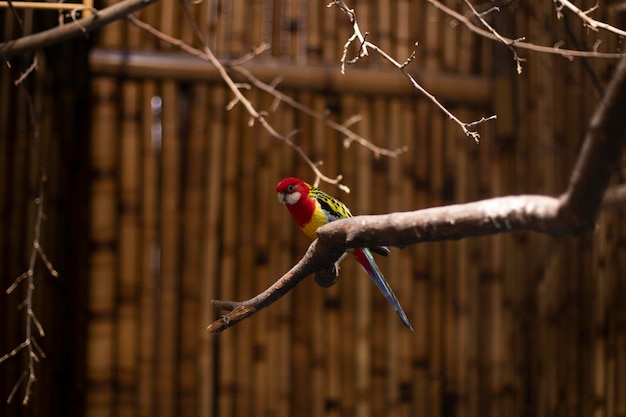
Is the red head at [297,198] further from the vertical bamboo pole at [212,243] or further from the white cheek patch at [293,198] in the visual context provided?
the vertical bamboo pole at [212,243]

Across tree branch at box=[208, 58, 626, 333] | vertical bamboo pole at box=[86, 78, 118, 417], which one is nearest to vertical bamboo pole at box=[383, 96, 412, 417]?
vertical bamboo pole at box=[86, 78, 118, 417]

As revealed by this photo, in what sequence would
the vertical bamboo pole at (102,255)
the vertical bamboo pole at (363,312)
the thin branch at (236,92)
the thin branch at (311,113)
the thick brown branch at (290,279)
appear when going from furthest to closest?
1. the vertical bamboo pole at (363,312)
2. the vertical bamboo pole at (102,255)
3. the thin branch at (311,113)
4. the thin branch at (236,92)
5. the thick brown branch at (290,279)

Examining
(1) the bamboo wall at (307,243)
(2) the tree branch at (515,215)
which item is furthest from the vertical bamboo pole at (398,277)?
(2) the tree branch at (515,215)

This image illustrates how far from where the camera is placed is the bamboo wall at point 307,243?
1.76m

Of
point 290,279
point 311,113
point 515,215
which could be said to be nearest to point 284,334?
point 311,113

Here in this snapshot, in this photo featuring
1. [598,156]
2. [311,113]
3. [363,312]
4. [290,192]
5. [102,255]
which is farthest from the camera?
A: [363,312]

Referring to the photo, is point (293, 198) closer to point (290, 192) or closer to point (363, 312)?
point (290, 192)

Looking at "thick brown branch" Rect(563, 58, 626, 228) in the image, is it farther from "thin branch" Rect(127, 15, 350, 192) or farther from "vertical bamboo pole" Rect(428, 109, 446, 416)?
"vertical bamboo pole" Rect(428, 109, 446, 416)

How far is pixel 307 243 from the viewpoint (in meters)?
1.80

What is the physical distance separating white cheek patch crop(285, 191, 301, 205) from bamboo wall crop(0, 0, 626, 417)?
884mm

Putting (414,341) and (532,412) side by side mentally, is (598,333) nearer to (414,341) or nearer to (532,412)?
(532,412)

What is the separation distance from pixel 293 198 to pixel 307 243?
939 mm

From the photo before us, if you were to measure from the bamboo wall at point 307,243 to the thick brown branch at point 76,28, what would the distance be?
536 millimetres

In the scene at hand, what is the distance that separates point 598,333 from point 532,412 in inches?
10.8
